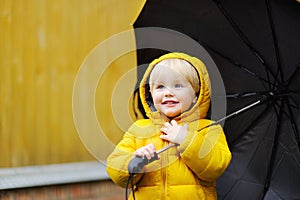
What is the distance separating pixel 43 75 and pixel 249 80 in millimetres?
1919

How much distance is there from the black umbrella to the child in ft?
A: 1.41

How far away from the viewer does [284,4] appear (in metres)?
2.30

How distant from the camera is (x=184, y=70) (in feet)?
7.23

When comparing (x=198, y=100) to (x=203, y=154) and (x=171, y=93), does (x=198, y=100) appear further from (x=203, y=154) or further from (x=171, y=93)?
(x=203, y=154)

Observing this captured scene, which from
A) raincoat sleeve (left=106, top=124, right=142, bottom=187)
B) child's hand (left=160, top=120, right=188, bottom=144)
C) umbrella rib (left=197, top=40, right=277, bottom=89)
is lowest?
raincoat sleeve (left=106, top=124, right=142, bottom=187)

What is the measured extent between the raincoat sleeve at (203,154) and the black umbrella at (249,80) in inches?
17.3

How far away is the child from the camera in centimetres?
216

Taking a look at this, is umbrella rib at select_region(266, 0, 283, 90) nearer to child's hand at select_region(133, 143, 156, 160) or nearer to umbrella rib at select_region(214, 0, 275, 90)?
umbrella rib at select_region(214, 0, 275, 90)

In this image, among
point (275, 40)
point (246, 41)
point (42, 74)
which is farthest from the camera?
point (42, 74)

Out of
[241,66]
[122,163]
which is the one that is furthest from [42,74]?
[122,163]

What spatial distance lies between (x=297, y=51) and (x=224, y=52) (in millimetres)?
426

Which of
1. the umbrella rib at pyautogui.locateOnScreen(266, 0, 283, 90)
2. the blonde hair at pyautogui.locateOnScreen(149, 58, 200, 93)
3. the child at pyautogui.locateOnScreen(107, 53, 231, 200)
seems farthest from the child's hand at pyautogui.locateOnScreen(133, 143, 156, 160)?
the umbrella rib at pyautogui.locateOnScreen(266, 0, 283, 90)

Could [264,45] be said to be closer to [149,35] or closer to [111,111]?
[149,35]

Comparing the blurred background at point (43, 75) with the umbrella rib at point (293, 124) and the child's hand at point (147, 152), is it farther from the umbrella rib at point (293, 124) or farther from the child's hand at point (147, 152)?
the child's hand at point (147, 152)
